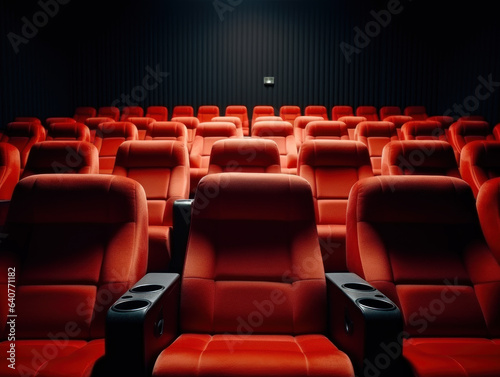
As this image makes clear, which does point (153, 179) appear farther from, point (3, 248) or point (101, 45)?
point (101, 45)

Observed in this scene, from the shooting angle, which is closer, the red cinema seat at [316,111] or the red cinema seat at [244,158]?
the red cinema seat at [244,158]

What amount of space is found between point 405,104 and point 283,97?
2.57 metres

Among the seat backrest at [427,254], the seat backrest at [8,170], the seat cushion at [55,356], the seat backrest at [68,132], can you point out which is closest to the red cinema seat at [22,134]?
the seat backrest at [68,132]

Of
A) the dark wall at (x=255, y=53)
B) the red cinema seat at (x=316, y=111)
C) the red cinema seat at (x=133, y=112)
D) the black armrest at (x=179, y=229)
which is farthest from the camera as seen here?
the dark wall at (x=255, y=53)

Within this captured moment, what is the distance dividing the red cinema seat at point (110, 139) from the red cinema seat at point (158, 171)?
1231mm

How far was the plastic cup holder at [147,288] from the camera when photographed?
1193 mm

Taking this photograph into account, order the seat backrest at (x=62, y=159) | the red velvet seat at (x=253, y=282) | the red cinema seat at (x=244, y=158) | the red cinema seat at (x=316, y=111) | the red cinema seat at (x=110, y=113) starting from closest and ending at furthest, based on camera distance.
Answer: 1. the red velvet seat at (x=253, y=282)
2. the red cinema seat at (x=244, y=158)
3. the seat backrest at (x=62, y=159)
4. the red cinema seat at (x=316, y=111)
5. the red cinema seat at (x=110, y=113)

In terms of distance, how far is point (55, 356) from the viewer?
3.85ft

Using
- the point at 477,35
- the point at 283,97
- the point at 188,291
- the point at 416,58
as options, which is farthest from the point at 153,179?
the point at 416,58

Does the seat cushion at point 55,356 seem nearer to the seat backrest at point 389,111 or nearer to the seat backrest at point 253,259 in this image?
the seat backrest at point 253,259

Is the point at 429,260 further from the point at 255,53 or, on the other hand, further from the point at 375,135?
the point at 255,53

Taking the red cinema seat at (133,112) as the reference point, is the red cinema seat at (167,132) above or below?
below

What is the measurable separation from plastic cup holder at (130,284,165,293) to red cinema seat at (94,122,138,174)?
277 cm

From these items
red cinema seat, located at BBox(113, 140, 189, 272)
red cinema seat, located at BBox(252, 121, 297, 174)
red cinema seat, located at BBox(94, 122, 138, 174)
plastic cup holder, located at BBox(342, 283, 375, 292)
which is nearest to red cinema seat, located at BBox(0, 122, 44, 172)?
red cinema seat, located at BBox(94, 122, 138, 174)
